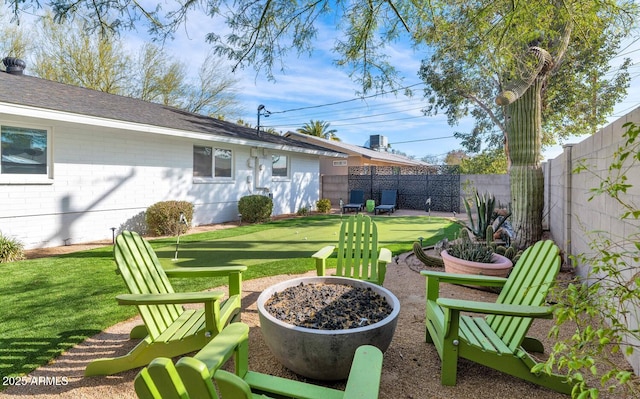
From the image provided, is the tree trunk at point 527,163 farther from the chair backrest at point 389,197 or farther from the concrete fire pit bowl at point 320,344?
the chair backrest at point 389,197

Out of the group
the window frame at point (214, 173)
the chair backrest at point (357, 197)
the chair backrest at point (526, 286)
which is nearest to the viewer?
the chair backrest at point (526, 286)

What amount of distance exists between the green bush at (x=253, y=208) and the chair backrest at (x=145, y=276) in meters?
7.49

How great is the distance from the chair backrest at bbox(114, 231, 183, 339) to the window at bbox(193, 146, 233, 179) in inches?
292

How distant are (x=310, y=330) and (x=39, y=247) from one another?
23.7 feet

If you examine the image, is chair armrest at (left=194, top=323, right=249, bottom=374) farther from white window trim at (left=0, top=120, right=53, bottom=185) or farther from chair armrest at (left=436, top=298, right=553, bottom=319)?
white window trim at (left=0, top=120, right=53, bottom=185)

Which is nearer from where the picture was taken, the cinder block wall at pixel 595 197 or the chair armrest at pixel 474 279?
the cinder block wall at pixel 595 197

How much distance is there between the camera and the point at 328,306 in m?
2.66

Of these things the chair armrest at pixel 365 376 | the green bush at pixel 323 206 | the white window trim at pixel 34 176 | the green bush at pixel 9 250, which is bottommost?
the green bush at pixel 9 250

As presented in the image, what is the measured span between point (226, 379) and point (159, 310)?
178 cm

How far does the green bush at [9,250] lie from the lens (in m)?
5.58

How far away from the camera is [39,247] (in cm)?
666

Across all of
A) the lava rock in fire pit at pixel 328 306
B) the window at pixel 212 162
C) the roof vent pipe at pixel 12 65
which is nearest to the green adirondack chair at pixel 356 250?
the lava rock in fire pit at pixel 328 306

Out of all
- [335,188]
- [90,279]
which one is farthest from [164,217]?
[335,188]

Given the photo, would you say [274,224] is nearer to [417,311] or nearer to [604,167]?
[417,311]
